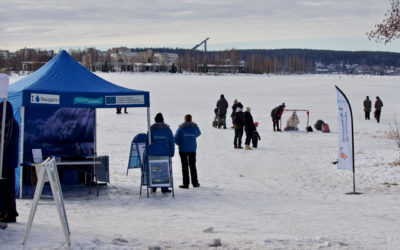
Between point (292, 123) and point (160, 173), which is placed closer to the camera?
point (160, 173)

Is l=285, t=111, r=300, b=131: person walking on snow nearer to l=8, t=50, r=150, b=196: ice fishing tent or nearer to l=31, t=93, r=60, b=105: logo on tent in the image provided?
l=8, t=50, r=150, b=196: ice fishing tent

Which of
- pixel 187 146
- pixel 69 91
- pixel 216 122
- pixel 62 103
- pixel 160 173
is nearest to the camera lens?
pixel 62 103

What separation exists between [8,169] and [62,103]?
9.55 ft

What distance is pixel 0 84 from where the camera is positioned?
7207 millimetres

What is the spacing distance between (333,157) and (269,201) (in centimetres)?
643

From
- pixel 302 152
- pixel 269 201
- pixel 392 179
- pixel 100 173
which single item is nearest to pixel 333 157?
pixel 302 152

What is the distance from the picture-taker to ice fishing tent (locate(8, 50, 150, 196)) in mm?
10547

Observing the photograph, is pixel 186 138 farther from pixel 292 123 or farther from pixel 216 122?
pixel 216 122

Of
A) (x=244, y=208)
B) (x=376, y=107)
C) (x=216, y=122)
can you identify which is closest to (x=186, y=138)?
(x=244, y=208)

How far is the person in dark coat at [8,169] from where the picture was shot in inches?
306

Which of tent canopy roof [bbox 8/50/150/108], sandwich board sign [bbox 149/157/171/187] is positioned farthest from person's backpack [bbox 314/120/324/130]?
sandwich board sign [bbox 149/157/171/187]

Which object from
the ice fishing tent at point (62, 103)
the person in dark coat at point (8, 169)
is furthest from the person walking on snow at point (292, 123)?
the person in dark coat at point (8, 169)

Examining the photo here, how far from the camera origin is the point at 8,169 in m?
7.85

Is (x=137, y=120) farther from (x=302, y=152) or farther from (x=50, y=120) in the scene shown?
(x=50, y=120)
